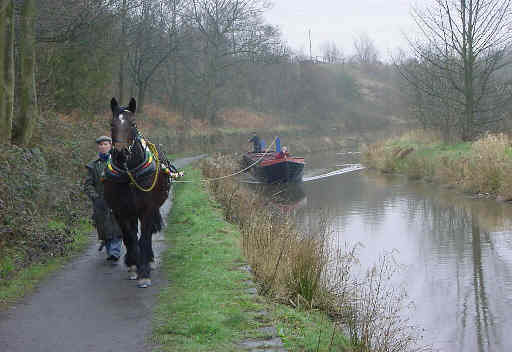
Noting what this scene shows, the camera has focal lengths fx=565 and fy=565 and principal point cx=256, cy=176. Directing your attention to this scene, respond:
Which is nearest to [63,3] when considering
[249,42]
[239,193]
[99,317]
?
[239,193]

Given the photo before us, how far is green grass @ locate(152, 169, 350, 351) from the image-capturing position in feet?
16.5

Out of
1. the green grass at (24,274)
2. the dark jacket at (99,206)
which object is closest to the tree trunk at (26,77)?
the green grass at (24,274)

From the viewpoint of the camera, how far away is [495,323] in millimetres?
8055

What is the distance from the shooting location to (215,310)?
5.70 meters

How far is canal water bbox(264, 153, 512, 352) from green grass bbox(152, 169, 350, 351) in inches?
99.8

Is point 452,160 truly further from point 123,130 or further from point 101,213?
point 123,130

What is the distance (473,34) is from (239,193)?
15.8 meters

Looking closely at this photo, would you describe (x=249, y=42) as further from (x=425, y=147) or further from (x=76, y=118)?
(x=76, y=118)

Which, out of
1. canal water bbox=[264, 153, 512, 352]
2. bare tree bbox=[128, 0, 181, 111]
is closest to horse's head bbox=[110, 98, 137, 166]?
canal water bbox=[264, 153, 512, 352]

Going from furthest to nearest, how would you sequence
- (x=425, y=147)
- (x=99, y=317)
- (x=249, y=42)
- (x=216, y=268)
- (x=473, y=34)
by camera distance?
(x=249, y=42)
(x=425, y=147)
(x=473, y=34)
(x=216, y=268)
(x=99, y=317)

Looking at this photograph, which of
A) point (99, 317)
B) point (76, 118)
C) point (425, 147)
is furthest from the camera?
point (425, 147)

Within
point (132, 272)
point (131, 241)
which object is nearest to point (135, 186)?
point (131, 241)

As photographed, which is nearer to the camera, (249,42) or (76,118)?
(76,118)

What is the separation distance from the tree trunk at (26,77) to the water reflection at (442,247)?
6539mm
